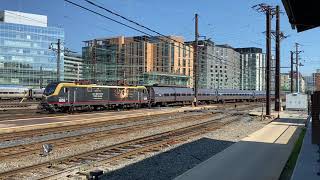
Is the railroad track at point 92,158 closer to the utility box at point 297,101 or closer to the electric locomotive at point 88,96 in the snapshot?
the electric locomotive at point 88,96

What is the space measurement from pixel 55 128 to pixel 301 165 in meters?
16.4

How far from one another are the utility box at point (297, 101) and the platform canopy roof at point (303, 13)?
3288 centimetres

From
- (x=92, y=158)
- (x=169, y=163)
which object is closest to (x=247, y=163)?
(x=169, y=163)

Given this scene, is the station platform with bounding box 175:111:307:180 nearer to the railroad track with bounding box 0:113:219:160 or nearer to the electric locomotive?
the railroad track with bounding box 0:113:219:160

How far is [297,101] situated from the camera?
47.3 metres

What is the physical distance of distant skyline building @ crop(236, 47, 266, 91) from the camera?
99.8 metres

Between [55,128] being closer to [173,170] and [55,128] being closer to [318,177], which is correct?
[173,170]

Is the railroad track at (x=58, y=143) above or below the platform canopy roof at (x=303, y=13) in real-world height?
below

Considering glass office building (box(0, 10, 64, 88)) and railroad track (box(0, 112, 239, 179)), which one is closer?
railroad track (box(0, 112, 239, 179))

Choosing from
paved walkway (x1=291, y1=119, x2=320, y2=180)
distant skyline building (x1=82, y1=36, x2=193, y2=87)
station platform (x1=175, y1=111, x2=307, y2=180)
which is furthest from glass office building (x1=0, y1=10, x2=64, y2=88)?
paved walkway (x1=291, y1=119, x2=320, y2=180)

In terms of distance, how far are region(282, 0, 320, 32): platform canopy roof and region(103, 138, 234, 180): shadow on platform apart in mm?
5614

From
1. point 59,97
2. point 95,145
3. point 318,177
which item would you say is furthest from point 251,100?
point 318,177

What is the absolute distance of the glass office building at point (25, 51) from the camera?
120 metres

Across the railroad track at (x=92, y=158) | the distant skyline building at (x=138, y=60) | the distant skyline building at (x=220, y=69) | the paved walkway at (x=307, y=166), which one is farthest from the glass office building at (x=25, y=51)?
the paved walkway at (x=307, y=166)
